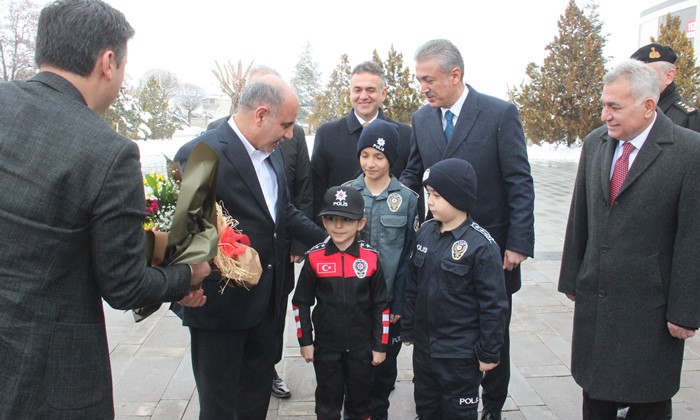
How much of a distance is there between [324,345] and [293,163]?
53.3 inches

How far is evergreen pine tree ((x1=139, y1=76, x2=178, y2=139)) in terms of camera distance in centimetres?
3681

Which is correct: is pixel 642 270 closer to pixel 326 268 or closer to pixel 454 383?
pixel 454 383

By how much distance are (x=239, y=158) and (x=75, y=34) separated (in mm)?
1020

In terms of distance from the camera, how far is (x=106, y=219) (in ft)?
5.21

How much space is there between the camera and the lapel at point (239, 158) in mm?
2527

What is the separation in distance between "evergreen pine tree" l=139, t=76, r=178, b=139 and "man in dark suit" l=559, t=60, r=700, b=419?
36707 mm

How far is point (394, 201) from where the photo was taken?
10.4 ft

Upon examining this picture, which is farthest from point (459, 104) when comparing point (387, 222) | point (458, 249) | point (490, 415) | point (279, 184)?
point (490, 415)

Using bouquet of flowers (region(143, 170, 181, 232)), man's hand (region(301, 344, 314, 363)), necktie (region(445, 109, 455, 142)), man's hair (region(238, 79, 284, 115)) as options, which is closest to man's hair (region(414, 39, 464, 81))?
necktie (region(445, 109, 455, 142))

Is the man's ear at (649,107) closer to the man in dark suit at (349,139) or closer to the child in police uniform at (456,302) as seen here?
the child in police uniform at (456,302)

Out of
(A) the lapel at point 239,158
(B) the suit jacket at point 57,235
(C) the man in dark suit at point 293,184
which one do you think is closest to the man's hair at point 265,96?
(A) the lapel at point 239,158

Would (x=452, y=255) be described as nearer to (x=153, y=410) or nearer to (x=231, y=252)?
(x=231, y=252)

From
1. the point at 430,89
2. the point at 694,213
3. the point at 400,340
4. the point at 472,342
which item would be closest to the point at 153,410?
the point at 400,340

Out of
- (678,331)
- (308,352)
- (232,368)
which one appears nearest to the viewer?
(678,331)
